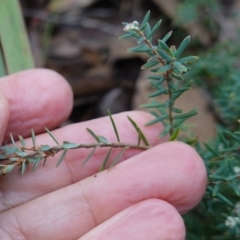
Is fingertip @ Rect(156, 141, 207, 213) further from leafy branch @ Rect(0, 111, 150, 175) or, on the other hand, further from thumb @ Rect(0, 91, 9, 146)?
thumb @ Rect(0, 91, 9, 146)

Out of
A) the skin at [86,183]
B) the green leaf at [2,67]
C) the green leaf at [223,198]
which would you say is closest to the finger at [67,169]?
the skin at [86,183]

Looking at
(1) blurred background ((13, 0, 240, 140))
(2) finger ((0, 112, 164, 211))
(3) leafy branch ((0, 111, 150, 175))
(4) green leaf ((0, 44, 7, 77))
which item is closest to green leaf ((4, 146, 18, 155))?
(3) leafy branch ((0, 111, 150, 175))

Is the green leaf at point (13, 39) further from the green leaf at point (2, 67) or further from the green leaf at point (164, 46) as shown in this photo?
the green leaf at point (164, 46)

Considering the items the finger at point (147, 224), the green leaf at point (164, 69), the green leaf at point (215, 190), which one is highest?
the green leaf at point (164, 69)

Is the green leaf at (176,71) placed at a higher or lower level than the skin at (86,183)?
higher

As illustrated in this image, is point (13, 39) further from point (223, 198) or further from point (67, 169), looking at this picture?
point (223, 198)

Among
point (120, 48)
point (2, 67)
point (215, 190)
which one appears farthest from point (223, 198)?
point (120, 48)

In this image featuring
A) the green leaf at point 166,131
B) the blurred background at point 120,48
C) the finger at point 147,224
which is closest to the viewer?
the finger at point 147,224
